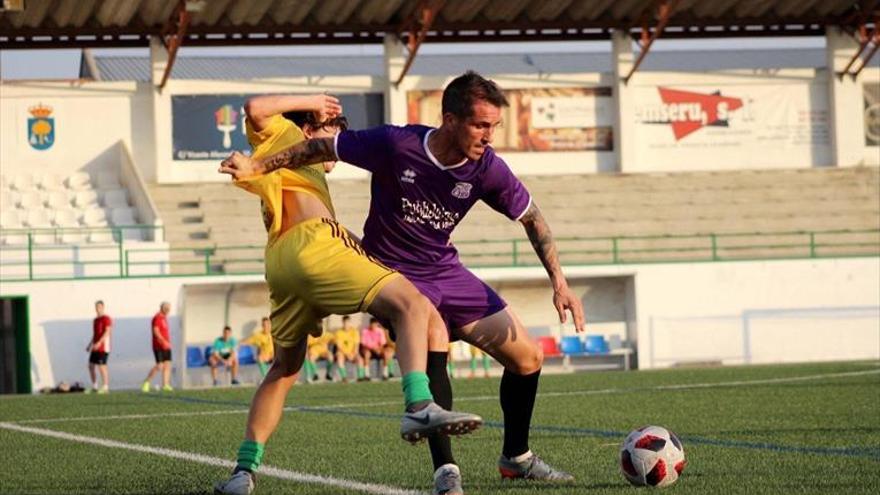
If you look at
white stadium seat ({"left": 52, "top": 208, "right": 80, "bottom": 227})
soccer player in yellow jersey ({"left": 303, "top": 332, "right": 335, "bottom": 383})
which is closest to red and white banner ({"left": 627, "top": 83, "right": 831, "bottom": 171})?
soccer player in yellow jersey ({"left": 303, "top": 332, "right": 335, "bottom": 383})

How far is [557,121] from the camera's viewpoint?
37.3 metres

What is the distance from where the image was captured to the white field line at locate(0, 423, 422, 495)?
702 centimetres

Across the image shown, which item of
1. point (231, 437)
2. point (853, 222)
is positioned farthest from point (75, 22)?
point (231, 437)

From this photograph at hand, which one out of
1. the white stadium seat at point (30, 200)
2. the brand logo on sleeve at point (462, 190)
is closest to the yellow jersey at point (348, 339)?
the white stadium seat at point (30, 200)

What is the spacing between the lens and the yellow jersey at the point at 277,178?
6.82 metres

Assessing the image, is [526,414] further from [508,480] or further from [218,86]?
[218,86]

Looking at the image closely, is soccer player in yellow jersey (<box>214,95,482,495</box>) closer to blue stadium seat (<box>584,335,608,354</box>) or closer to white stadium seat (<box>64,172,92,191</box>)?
blue stadium seat (<box>584,335,608,354</box>)

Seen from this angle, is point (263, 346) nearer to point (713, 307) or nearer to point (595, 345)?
point (595, 345)

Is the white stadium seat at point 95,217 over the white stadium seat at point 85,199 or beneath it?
beneath

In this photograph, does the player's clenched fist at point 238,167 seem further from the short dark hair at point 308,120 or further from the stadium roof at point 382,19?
the stadium roof at point 382,19

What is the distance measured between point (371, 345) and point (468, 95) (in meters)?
23.1

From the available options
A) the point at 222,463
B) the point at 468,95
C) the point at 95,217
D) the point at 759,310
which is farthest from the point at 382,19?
the point at 468,95

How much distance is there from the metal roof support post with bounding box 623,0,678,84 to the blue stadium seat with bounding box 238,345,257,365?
41.2 ft

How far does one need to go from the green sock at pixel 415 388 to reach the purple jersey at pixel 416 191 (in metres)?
0.84
